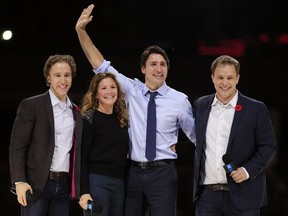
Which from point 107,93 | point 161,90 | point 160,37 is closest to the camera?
point 107,93

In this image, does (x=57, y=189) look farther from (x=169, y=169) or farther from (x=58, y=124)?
(x=169, y=169)

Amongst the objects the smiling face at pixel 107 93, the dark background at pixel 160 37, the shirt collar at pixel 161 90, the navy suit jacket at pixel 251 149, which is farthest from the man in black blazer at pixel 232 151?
the dark background at pixel 160 37

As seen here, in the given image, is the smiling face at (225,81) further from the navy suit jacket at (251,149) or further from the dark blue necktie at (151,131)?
the dark blue necktie at (151,131)

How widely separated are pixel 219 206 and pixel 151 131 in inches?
23.0

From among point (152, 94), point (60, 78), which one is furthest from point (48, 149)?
point (152, 94)

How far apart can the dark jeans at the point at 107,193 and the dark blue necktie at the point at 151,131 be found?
232 millimetres

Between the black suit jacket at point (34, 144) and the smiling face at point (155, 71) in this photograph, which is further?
the smiling face at point (155, 71)

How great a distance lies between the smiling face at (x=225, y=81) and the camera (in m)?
3.26

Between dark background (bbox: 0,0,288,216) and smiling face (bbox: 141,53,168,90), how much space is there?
2.73 m

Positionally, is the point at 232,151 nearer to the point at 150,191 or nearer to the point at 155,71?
the point at 150,191

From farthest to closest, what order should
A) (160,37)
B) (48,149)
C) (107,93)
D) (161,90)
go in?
(160,37) < (161,90) < (107,93) < (48,149)

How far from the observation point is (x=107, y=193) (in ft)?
10.6

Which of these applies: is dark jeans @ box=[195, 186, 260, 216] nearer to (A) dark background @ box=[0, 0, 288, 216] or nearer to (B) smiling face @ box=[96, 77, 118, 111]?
(B) smiling face @ box=[96, 77, 118, 111]

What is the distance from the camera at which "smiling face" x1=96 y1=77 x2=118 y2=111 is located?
3.33m
